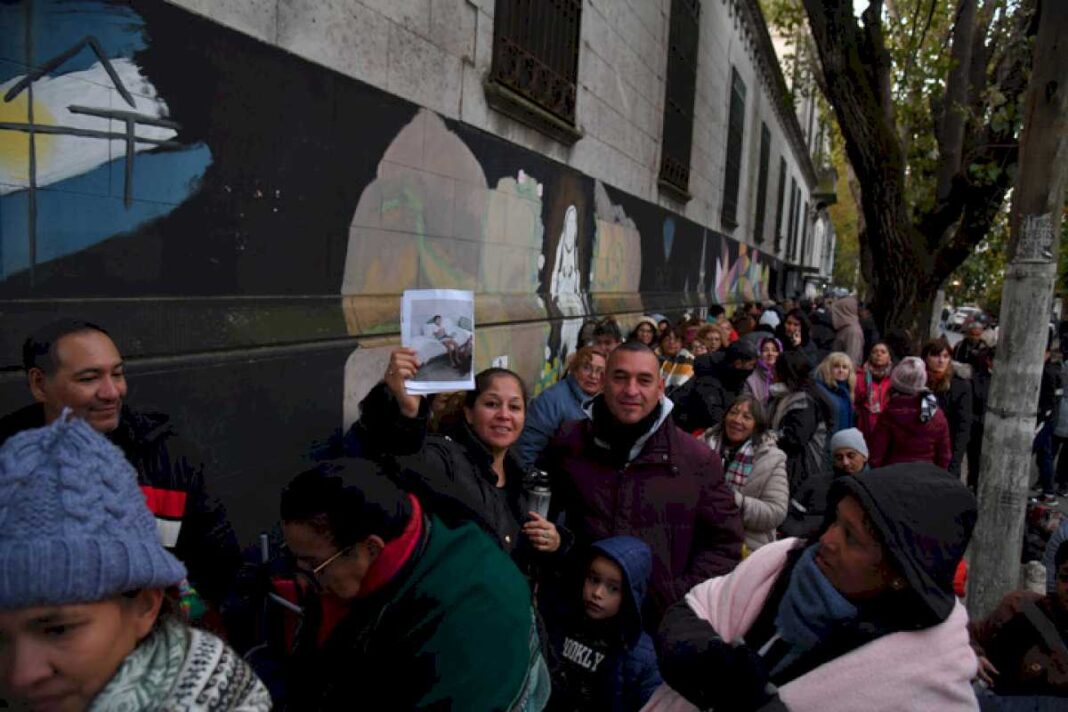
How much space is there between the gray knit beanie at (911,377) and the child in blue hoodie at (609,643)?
3390 millimetres

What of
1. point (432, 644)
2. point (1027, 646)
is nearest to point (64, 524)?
point (432, 644)

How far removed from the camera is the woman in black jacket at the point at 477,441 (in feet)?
9.16

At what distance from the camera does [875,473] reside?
1.67m

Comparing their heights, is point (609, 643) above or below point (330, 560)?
below

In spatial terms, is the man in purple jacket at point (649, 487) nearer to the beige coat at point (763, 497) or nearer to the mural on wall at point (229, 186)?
the beige coat at point (763, 497)

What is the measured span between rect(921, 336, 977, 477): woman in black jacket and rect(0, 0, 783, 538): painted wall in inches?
144

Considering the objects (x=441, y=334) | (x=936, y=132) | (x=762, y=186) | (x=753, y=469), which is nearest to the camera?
(x=441, y=334)

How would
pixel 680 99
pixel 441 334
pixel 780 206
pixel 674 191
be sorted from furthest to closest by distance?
pixel 780 206 < pixel 674 191 < pixel 680 99 < pixel 441 334

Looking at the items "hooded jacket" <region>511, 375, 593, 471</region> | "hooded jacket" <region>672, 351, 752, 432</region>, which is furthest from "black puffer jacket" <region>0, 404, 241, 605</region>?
"hooded jacket" <region>672, 351, 752, 432</region>

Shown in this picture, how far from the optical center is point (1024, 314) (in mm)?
3939

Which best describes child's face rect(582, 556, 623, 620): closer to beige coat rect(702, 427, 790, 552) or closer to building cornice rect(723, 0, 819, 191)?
beige coat rect(702, 427, 790, 552)

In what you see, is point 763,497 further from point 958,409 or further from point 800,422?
point 958,409

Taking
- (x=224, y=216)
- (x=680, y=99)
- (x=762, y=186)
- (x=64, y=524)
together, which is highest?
(x=762, y=186)

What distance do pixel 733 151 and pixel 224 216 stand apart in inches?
628
